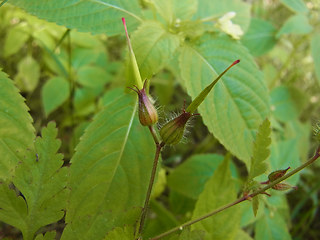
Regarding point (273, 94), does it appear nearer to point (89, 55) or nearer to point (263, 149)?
point (89, 55)

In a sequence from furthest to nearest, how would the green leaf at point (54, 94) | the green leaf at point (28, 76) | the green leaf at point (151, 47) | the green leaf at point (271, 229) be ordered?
1. the green leaf at point (28, 76)
2. the green leaf at point (54, 94)
3. the green leaf at point (271, 229)
4. the green leaf at point (151, 47)

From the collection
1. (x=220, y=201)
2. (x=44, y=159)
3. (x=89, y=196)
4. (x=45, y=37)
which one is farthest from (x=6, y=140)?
(x=45, y=37)

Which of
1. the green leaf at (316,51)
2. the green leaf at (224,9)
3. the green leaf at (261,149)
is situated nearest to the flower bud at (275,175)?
the green leaf at (261,149)

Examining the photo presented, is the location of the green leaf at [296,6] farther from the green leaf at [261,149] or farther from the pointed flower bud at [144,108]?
the pointed flower bud at [144,108]

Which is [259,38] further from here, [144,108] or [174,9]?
[144,108]

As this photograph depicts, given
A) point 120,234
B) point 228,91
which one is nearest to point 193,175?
point 228,91

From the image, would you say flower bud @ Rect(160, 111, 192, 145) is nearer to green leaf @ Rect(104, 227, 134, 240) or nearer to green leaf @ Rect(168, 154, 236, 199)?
green leaf @ Rect(104, 227, 134, 240)

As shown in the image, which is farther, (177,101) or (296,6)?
(177,101)
